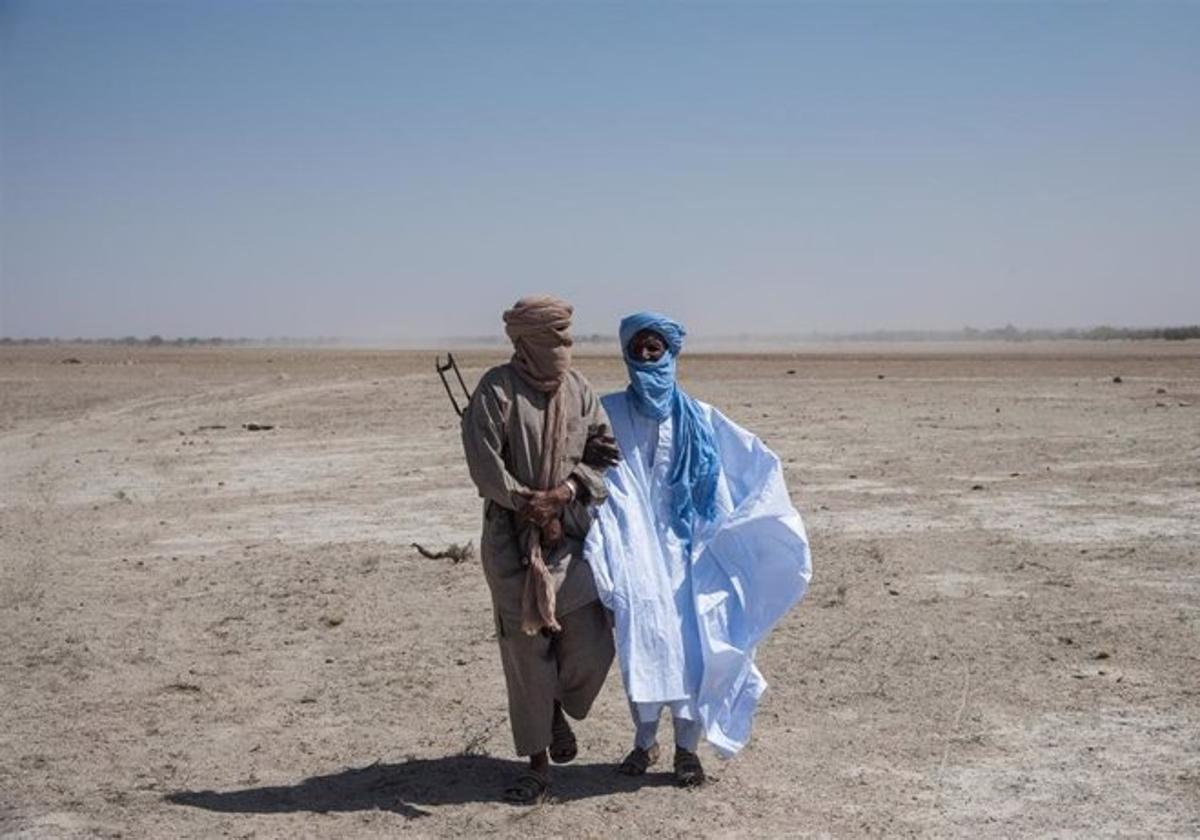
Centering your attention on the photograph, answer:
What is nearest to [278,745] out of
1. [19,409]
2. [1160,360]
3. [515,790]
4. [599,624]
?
[515,790]

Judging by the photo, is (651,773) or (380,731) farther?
(380,731)

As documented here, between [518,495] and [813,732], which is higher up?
[518,495]

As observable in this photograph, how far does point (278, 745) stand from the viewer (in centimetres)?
666

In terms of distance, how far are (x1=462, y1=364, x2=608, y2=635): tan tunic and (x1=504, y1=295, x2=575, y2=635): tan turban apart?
0.11ft

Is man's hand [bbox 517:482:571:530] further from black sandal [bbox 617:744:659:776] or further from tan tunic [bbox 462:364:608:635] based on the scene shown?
black sandal [bbox 617:744:659:776]

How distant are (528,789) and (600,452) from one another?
1.38 m

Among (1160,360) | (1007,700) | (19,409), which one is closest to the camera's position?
(1007,700)

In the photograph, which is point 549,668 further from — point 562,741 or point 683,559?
point 683,559

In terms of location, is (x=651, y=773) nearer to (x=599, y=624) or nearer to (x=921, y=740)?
(x=599, y=624)

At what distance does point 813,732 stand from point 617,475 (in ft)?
5.75

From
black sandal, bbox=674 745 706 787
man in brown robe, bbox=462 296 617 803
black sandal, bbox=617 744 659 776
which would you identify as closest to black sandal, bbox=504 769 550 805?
man in brown robe, bbox=462 296 617 803

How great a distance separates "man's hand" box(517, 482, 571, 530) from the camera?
557 cm

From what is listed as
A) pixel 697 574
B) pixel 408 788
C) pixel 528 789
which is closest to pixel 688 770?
pixel 528 789

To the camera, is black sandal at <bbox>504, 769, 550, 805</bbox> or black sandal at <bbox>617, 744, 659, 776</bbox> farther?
black sandal at <bbox>617, 744, 659, 776</bbox>
